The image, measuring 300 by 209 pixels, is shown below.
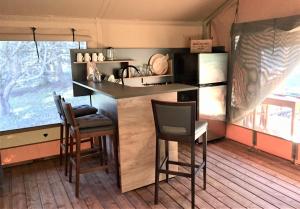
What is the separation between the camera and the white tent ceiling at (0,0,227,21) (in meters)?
3.07

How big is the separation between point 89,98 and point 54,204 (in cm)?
160

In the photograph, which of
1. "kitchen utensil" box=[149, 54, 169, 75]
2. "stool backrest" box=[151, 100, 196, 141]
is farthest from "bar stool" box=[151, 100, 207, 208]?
"kitchen utensil" box=[149, 54, 169, 75]

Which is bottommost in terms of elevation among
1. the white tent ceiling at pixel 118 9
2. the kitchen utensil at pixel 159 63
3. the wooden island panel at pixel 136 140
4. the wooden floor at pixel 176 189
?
the wooden floor at pixel 176 189

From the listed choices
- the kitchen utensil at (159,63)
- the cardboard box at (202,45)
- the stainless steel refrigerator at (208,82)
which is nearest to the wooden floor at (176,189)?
the stainless steel refrigerator at (208,82)

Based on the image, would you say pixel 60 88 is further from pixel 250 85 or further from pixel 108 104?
pixel 250 85

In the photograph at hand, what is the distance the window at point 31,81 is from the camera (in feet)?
11.0

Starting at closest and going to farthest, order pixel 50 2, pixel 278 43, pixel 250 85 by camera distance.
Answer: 1. pixel 50 2
2. pixel 278 43
3. pixel 250 85

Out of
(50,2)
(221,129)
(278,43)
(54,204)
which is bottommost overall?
(54,204)

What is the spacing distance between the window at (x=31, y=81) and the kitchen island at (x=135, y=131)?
1.23 metres

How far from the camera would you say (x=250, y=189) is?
8.99 feet

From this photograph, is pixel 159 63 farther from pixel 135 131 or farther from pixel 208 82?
pixel 135 131

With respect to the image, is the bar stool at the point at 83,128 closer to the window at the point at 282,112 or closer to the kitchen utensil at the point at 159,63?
the kitchen utensil at the point at 159,63

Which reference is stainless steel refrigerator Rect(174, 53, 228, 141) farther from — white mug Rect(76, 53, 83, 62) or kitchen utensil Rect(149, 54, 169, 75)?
white mug Rect(76, 53, 83, 62)

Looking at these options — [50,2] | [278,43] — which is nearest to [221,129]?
[278,43]
